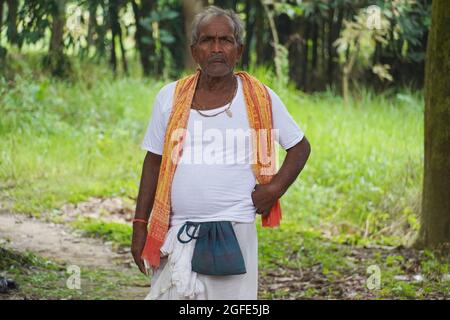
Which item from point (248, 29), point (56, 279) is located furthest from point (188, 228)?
point (248, 29)

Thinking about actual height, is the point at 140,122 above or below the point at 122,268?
above

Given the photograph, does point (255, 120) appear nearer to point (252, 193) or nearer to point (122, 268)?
point (252, 193)

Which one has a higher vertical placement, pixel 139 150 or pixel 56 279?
pixel 139 150

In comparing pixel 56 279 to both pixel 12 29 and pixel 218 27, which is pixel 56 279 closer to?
pixel 218 27

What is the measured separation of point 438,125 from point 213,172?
3.63m

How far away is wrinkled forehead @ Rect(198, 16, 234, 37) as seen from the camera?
3922 millimetres

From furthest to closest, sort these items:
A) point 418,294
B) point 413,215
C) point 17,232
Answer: point 413,215
point 17,232
point 418,294

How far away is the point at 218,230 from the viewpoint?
12.5ft

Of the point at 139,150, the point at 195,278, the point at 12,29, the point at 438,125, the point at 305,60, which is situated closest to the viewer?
the point at 195,278

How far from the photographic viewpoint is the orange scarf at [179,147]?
3.86 meters

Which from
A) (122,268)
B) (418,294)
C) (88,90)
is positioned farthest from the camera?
(88,90)

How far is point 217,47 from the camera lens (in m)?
3.91

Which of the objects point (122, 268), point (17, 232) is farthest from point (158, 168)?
point (17, 232)

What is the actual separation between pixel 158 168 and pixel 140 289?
266 cm
